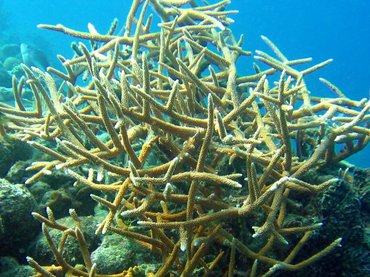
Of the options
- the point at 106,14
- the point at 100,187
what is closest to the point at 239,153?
the point at 100,187

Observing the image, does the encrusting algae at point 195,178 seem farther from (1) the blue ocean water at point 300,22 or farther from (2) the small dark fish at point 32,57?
(1) the blue ocean water at point 300,22

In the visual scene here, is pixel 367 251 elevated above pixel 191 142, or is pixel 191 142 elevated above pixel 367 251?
pixel 191 142

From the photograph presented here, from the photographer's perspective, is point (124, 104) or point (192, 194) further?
point (124, 104)

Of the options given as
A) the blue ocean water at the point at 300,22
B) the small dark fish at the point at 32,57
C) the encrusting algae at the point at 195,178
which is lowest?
the encrusting algae at the point at 195,178

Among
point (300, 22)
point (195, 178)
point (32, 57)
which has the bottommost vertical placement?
point (195, 178)

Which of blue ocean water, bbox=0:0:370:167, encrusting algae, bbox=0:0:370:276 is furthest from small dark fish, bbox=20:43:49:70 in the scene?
blue ocean water, bbox=0:0:370:167

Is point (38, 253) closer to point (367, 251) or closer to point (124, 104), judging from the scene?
point (124, 104)

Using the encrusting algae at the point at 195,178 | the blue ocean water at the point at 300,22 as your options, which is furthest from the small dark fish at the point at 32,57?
the blue ocean water at the point at 300,22

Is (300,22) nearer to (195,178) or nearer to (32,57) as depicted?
(32,57)

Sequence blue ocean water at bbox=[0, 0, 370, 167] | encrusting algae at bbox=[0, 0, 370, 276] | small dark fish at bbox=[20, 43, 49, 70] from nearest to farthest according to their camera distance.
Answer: encrusting algae at bbox=[0, 0, 370, 276] → small dark fish at bbox=[20, 43, 49, 70] → blue ocean water at bbox=[0, 0, 370, 167]

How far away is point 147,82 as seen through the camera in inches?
104

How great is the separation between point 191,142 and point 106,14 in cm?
9565

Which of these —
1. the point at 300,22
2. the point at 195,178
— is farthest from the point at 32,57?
the point at 300,22

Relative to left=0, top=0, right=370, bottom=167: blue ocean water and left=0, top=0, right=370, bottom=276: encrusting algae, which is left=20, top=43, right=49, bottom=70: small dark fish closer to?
left=0, top=0, right=370, bottom=276: encrusting algae
